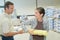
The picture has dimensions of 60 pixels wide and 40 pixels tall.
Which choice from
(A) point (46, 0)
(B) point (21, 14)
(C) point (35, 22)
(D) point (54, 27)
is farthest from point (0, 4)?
(C) point (35, 22)

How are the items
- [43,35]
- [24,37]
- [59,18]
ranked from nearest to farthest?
[43,35] < [24,37] < [59,18]

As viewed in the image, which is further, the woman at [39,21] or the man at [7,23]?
the woman at [39,21]

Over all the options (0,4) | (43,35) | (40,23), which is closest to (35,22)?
(40,23)

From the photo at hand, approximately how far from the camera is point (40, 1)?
5.62m

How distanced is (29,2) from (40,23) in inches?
112

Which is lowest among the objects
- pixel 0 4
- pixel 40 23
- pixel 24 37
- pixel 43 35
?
pixel 24 37

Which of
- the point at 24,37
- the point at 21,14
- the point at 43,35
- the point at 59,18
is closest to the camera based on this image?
the point at 43,35

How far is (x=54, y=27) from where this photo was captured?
5.21 meters

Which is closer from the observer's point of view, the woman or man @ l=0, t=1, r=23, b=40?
man @ l=0, t=1, r=23, b=40

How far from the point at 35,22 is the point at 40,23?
98mm

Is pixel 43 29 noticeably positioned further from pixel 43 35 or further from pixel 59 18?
pixel 59 18

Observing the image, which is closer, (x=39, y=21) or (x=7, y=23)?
(x=7, y=23)

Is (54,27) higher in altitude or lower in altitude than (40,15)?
lower

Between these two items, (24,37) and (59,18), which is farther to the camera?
(59,18)
